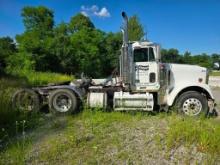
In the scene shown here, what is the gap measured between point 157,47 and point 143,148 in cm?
460

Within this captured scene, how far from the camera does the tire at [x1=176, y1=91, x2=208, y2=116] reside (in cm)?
926

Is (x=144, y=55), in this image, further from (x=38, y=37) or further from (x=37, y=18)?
(x=37, y=18)

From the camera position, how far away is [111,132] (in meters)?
7.00

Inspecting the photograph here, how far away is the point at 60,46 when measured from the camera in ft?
131

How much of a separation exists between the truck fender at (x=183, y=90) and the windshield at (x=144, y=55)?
1.29 meters

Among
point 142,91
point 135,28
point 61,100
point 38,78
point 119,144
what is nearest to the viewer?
point 119,144

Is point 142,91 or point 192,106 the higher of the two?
point 142,91

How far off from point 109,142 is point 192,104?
4.13 metres

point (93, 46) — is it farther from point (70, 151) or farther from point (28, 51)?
point (70, 151)

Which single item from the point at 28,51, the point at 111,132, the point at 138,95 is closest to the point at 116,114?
the point at 138,95

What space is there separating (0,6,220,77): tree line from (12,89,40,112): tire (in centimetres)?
1768

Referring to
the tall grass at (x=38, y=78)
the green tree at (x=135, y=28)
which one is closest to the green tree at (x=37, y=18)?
the green tree at (x=135, y=28)

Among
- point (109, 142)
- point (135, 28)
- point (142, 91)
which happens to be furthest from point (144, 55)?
point (135, 28)

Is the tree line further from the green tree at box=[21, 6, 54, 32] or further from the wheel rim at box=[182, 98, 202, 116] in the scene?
the wheel rim at box=[182, 98, 202, 116]
